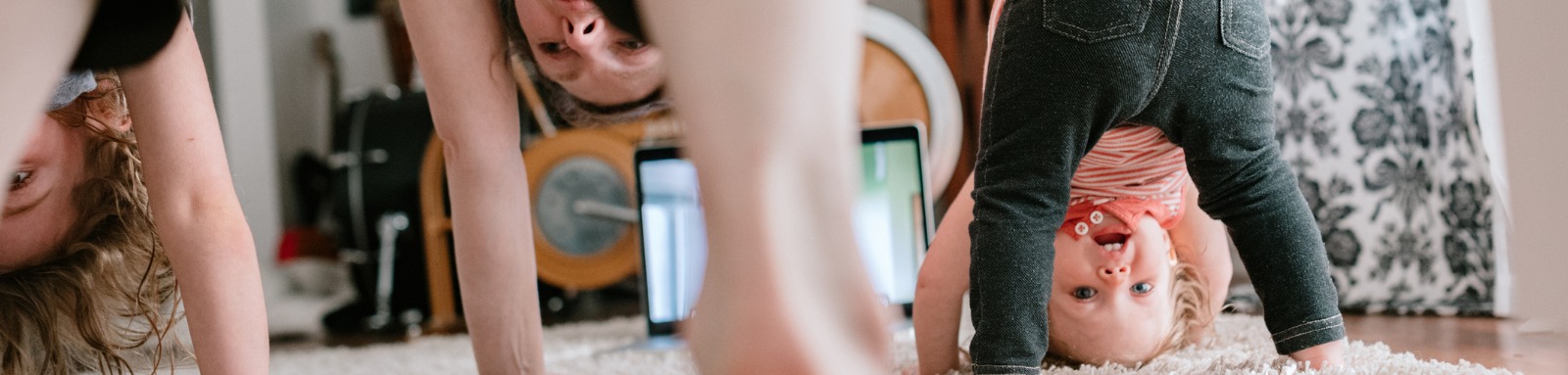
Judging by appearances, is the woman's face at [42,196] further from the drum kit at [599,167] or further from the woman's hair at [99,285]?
the drum kit at [599,167]

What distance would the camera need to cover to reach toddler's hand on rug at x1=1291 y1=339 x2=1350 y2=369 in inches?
26.7

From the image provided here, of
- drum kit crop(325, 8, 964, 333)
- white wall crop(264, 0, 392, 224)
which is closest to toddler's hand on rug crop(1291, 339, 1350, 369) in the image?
drum kit crop(325, 8, 964, 333)

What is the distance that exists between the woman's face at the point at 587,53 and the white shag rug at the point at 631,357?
22 centimetres

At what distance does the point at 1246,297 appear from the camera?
55.1 inches

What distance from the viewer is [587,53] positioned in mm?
746

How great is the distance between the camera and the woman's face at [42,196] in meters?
0.75

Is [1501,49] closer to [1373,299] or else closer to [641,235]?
[1373,299]

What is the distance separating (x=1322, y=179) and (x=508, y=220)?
115 cm

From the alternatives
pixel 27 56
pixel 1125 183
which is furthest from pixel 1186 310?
pixel 27 56

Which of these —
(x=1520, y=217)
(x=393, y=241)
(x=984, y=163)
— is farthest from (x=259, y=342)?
(x=393, y=241)

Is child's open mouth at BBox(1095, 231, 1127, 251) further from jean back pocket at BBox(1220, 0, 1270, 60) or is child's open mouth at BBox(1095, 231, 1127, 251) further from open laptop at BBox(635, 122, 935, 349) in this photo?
open laptop at BBox(635, 122, 935, 349)

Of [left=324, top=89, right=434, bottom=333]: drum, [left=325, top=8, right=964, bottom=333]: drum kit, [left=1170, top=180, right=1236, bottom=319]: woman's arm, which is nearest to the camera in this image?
[left=1170, top=180, right=1236, bottom=319]: woman's arm

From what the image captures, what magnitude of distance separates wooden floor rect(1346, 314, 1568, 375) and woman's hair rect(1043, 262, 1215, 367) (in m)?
0.17

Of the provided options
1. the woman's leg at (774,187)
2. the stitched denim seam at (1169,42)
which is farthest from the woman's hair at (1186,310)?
the woman's leg at (774,187)
